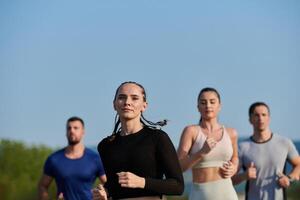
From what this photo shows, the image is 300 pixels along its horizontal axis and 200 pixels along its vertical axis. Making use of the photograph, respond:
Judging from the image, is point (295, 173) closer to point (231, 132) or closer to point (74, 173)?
point (231, 132)

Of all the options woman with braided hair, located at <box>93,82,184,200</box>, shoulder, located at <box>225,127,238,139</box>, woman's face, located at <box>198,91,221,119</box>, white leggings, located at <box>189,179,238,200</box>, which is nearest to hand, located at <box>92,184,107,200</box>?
woman with braided hair, located at <box>93,82,184,200</box>

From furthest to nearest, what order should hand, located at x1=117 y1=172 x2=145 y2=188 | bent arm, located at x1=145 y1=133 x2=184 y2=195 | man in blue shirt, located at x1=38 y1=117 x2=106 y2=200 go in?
man in blue shirt, located at x1=38 y1=117 x2=106 y2=200 → bent arm, located at x1=145 y1=133 x2=184 y2=195 → hand, located at x1=117 y1=172 x2=145 y2=188

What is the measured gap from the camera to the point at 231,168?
999 centimetres

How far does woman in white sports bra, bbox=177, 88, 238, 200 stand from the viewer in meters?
9.95

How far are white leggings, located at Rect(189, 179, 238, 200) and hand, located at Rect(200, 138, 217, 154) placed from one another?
0.77 m

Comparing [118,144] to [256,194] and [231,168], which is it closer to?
[231,168]

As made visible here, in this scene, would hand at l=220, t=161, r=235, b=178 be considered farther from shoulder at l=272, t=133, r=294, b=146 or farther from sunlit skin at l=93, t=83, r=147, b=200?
sunlit skin at l=93, t=83, r=147, b=200

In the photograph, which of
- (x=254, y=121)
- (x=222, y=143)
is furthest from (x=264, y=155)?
(x=222, y=143)

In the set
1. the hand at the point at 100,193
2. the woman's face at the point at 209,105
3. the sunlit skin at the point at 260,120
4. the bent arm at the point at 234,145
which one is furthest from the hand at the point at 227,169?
the hand at the point at 100,193

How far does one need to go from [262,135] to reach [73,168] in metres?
2.51

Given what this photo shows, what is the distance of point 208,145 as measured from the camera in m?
9.24

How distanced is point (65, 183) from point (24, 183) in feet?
69.9

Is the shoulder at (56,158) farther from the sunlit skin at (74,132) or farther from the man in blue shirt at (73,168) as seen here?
the sunlit skin at (74,132)

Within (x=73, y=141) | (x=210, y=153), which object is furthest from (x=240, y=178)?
(x=73, y=141)
